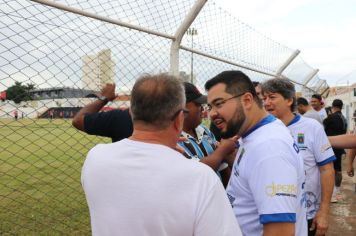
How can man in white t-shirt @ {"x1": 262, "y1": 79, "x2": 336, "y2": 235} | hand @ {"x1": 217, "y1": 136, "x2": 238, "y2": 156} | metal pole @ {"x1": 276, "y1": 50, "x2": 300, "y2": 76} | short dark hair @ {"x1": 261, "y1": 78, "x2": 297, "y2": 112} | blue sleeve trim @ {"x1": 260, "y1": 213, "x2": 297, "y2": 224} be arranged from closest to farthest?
1. blue sleeve trim @ {"x1": 260, "y1": 213, "x2": 297, "y2": 224}
2. hand @ {"x1": 217, "y1": 136, "x2": 238, "y2": 156}
3. man in white t-shirt @ {"x1": 262, "y1": 79, "x2": 336, "y2": 235}
4. short dark hair @ {"x1": 261, "y1": 78, "x2": 297, "y2": 112}
5. metal pole @ {"x1": 276, "y1": 50, "x2": 300, "y2": 76}

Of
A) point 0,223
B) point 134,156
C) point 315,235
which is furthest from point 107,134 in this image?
point 0,223

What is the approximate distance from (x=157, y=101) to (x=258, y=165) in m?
0.59

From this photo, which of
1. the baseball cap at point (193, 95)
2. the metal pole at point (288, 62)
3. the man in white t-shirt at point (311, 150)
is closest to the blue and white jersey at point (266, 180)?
the baseball cap at point (193, 95)

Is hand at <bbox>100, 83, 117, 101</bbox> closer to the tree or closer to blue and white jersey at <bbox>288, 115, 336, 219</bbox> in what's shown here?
the tree

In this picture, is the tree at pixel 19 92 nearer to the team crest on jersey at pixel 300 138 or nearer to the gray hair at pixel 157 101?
the gray hair at pixel 157 101

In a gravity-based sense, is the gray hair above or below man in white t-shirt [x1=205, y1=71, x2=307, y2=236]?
above

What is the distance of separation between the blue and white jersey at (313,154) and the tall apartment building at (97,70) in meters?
1.77

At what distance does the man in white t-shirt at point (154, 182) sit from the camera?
1.18 m

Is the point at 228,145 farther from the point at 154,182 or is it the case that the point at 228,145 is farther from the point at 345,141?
the point at 345,141

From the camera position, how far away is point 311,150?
2979 millimetres

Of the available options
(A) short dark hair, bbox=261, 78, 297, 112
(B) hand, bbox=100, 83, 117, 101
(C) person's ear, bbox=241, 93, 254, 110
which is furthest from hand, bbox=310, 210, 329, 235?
(B) hand, bbox=100, 83, 117, 101

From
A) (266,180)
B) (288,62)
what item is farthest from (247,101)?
(288,62)

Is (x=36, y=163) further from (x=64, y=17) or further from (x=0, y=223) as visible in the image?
(x=64, y=17)

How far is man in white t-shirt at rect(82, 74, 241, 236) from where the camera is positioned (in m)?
1.18
